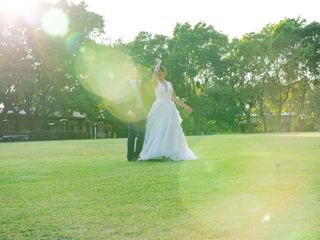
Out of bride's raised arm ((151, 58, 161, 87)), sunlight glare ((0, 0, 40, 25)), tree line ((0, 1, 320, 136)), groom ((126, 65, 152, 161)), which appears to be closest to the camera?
bride's raised arm ((151, 58, 161, 87))

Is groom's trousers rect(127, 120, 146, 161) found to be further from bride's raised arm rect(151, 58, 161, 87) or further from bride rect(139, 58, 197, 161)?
bride's raised arm rect(151, 58, 161, 87)

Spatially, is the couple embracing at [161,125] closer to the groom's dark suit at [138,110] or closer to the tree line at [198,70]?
the groom's dark suit at [138,110]

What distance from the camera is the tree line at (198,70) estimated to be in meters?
53.2

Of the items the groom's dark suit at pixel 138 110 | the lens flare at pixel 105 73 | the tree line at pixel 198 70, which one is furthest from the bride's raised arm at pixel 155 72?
the lens flare at pixel 105 73

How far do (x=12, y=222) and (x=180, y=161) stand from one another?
724 centimetres

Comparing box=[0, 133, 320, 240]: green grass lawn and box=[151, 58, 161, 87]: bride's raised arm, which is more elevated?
box=[151, 58, 161, 87]: bride's raised arm

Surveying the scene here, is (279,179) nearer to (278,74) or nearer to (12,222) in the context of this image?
(12,222)

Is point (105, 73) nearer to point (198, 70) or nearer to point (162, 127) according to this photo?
point (198, 70)

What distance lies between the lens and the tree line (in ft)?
174

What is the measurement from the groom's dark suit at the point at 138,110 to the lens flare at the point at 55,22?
42.8m

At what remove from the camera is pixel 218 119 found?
248 ft

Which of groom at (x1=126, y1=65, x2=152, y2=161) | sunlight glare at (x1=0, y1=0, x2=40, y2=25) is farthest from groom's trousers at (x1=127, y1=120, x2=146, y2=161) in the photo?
sunlight glare at (x1=0, y1=0, x2=40, y2=25)

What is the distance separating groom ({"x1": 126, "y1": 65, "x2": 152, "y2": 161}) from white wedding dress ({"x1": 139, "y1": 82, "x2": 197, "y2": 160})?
292 millimetres

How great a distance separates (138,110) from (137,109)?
50mm
